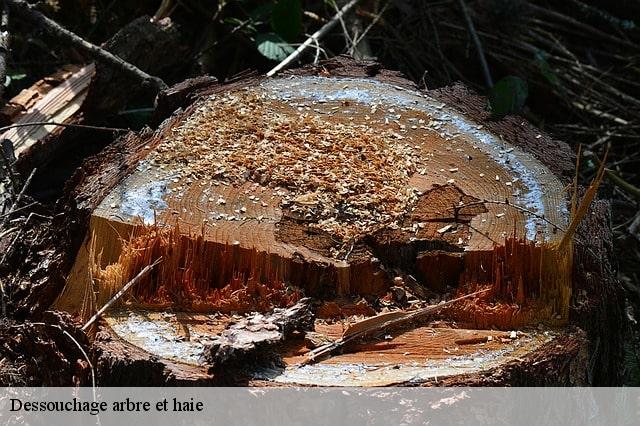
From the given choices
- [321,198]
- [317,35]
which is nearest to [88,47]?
[317,35]

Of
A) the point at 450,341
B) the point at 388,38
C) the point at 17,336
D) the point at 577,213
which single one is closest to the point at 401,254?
the point at 450,341

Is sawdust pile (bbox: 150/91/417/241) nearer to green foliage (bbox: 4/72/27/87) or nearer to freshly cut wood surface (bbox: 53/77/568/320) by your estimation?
freshly cut wood surface (bbox: 53/77/568/320)

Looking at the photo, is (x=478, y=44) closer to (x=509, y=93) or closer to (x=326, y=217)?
(x=509, y=93)

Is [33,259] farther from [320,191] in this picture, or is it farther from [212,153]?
[320,191]

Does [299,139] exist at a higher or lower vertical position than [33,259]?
higher

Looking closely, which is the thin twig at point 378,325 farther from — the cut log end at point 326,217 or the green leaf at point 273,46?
the green leaf at point 273,46

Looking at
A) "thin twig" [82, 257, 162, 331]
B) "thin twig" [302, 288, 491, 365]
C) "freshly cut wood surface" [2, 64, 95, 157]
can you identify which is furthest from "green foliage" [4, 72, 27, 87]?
"thin twig" [302, 288, 491, 365]
